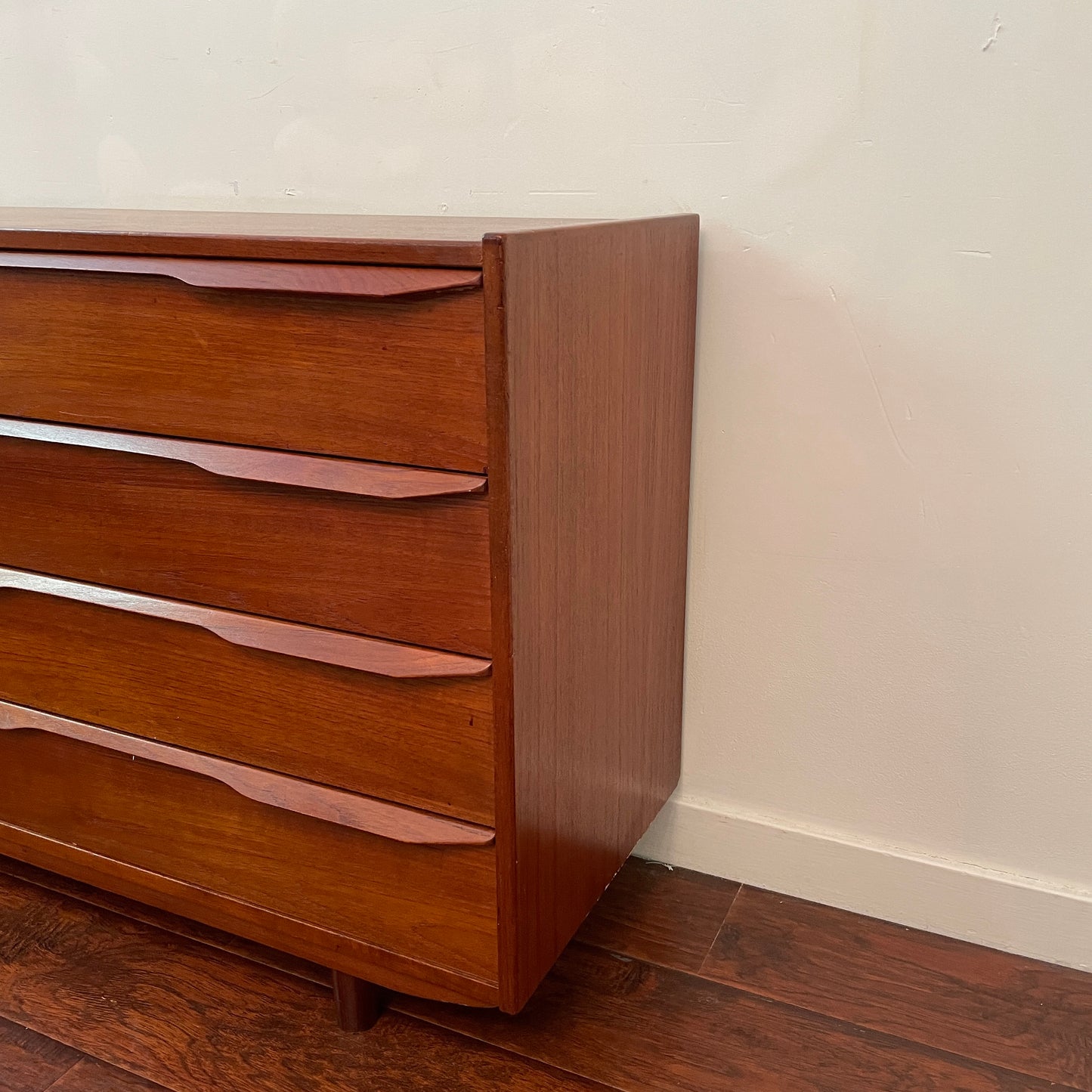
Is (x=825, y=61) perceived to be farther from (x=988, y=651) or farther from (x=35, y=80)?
(x=35, y=80)

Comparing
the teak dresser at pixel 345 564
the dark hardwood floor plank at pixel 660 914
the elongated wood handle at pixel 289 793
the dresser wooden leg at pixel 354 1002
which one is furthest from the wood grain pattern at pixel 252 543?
the dark hardwood floor plank at pixel 660 914

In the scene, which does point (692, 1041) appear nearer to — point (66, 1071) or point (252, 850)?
point (252, 850)

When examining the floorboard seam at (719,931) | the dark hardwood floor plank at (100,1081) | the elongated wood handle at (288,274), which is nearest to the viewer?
the elongated wood handle at (288,274)

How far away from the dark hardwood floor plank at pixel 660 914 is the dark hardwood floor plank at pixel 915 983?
0.03 meters

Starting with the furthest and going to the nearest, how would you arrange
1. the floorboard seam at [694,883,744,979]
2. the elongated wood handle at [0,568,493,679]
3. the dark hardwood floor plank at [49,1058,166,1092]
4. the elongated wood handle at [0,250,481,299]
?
the floorboard seam at [694,883,744,979], the dark hardwood floor plank at [49,1058,166,1092], the elongated wood handle at [0,568,493,679], the elongated wood handle at [0,250,481,299]

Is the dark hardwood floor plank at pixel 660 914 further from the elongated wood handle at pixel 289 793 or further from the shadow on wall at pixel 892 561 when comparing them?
the elongated wood handle at pixel 289 793

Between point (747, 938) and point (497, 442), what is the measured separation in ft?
2.47

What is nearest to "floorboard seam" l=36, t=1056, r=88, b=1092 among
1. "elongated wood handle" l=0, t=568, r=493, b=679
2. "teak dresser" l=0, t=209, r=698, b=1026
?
"teak dresser" l=0, t=209, r=698, b=1026

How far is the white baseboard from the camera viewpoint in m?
1.25

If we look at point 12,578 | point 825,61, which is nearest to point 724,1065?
point 12,578

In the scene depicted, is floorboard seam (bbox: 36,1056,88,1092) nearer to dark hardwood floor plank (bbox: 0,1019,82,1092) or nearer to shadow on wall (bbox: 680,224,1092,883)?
dark hardwood floor plank (bbox: 0,1019,82,1092)

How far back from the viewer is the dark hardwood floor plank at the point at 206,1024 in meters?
1.09

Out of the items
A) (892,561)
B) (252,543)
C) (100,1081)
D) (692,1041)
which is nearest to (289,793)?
(252,543)

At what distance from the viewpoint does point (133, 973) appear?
1237mm
